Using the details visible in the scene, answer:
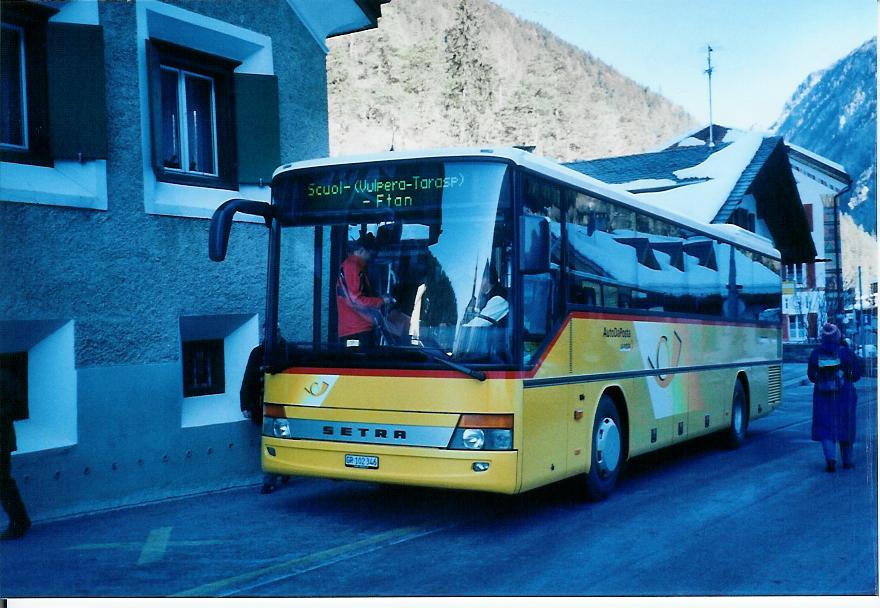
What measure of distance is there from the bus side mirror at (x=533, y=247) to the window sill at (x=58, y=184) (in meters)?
3.94

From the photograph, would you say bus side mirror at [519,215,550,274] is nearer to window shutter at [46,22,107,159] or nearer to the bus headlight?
the bus headlight

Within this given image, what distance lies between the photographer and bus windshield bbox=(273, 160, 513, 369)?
6.67 m

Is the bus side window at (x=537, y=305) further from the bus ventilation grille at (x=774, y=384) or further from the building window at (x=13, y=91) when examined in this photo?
the bus ventilation grille at (x=774, y=384)

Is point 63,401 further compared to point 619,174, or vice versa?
point 619,174

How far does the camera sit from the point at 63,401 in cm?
801

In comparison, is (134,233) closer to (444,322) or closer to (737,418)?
(444,322)

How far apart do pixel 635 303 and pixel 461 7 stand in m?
3.81

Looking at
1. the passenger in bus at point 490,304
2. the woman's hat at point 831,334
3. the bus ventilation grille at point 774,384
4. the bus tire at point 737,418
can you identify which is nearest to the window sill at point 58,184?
the passenger in bus at point 490,304

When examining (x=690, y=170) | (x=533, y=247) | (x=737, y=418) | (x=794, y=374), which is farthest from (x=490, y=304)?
(x=794, y=374)

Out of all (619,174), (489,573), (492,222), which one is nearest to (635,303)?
(492,222)

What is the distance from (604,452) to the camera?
826 cm

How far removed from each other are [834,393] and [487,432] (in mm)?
5049

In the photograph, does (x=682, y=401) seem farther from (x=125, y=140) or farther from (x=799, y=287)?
(x=799, y=287)

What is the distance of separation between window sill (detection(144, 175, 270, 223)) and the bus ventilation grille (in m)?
8.12
